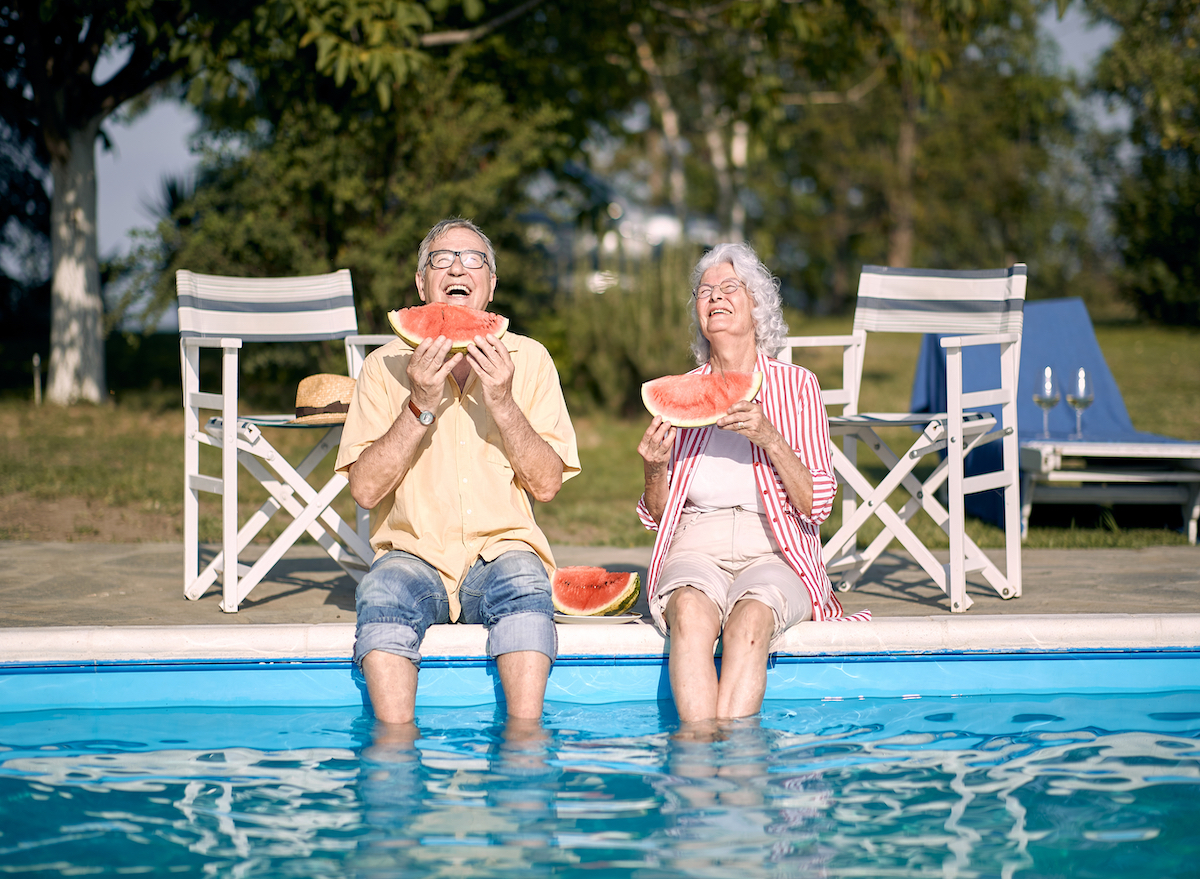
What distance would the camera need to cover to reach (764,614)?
3637mm

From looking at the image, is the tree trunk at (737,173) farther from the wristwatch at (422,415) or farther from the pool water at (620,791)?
the pool water at (620,791)

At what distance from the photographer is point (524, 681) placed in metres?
3.63

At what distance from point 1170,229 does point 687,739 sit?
19.2 meters

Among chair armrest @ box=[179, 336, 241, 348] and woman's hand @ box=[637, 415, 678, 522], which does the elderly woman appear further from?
chair armrest @ box=[179, 336, 241, 348]

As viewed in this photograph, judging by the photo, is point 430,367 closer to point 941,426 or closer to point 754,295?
point 754,295

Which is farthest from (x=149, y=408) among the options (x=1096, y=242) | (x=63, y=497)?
(x=1096, y=242)

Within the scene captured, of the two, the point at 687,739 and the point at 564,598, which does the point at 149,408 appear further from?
the point at 687,739

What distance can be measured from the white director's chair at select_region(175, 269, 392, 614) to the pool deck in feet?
0.69

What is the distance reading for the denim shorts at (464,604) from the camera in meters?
3.64

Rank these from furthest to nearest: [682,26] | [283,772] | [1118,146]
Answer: [1118,146] < [682,26] < [283,772]

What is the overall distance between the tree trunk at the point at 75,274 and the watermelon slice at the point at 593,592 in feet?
29.8

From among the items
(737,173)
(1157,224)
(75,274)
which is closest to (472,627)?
(75,274)

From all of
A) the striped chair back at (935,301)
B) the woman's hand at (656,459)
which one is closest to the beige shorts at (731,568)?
the woman's hand at (656,459)

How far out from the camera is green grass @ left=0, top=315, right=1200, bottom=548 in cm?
671
